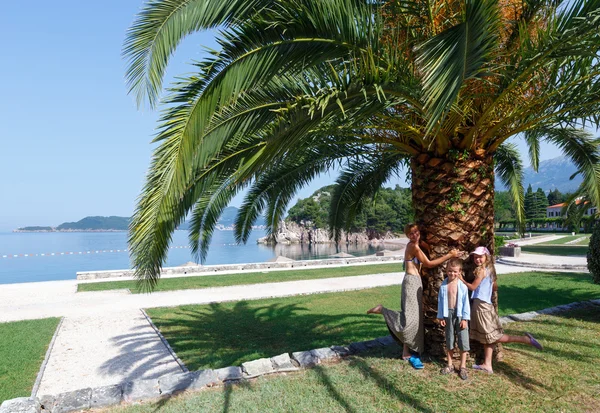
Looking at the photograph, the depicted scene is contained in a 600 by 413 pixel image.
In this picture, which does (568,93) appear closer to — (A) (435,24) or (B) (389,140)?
(A) (435,24)

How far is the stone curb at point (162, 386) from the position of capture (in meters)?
4.09

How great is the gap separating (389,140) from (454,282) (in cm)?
192

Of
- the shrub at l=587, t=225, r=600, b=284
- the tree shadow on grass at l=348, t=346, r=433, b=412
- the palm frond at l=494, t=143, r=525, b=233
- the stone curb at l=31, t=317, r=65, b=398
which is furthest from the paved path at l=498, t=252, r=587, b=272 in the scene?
the stone curb at l=31, t=317, r=65, b=398

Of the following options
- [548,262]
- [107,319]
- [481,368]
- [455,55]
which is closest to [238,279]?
[107,319]

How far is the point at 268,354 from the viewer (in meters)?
6.12

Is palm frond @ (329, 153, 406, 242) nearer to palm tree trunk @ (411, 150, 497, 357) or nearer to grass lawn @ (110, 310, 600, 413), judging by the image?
palm tree trunk @ (411, 150, 497, 357)

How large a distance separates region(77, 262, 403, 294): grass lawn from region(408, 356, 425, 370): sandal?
29.9ft

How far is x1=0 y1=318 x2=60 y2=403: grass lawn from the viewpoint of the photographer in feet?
17.0

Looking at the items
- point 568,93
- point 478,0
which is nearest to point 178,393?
point 478,0

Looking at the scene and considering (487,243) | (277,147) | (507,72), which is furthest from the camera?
(487,243)

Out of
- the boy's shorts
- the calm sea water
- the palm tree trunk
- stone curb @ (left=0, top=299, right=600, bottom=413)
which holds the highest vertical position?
the palm tree trunk

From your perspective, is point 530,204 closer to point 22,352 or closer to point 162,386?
point 22,352

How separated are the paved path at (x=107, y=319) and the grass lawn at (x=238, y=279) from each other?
2.24ft

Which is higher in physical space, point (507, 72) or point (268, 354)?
point (507, 72)
